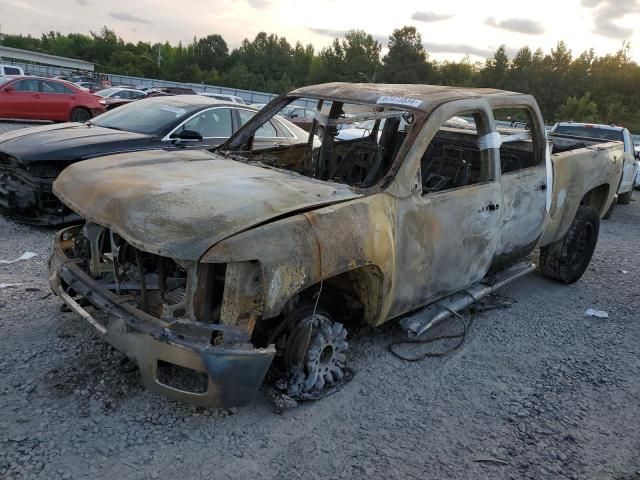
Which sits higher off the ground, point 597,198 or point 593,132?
point 593,132

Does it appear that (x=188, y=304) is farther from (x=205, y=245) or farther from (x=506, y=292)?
(x=506, y=292)

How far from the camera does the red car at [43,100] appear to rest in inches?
540

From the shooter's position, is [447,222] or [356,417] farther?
[447,222]

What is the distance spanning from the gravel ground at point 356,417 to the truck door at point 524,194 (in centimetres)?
74

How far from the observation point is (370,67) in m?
81.9

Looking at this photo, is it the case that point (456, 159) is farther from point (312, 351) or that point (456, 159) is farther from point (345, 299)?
point (312, 351)

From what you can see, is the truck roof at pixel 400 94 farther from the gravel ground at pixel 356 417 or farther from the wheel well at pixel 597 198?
the wheel well at pixel 597 198

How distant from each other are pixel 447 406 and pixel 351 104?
2197 mm

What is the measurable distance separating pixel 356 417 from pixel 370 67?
275 feet

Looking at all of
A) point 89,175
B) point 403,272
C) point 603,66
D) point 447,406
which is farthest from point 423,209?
point 603,66

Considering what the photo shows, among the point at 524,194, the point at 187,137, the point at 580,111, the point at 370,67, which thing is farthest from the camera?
the point at 370,67

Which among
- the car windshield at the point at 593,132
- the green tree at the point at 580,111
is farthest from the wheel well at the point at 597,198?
the green tree at the point at 580,111

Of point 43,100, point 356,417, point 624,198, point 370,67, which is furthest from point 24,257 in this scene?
point 370,67

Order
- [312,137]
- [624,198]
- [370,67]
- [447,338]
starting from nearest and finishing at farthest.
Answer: [447,338]
[312,137]
[624,198]
[370,67]
